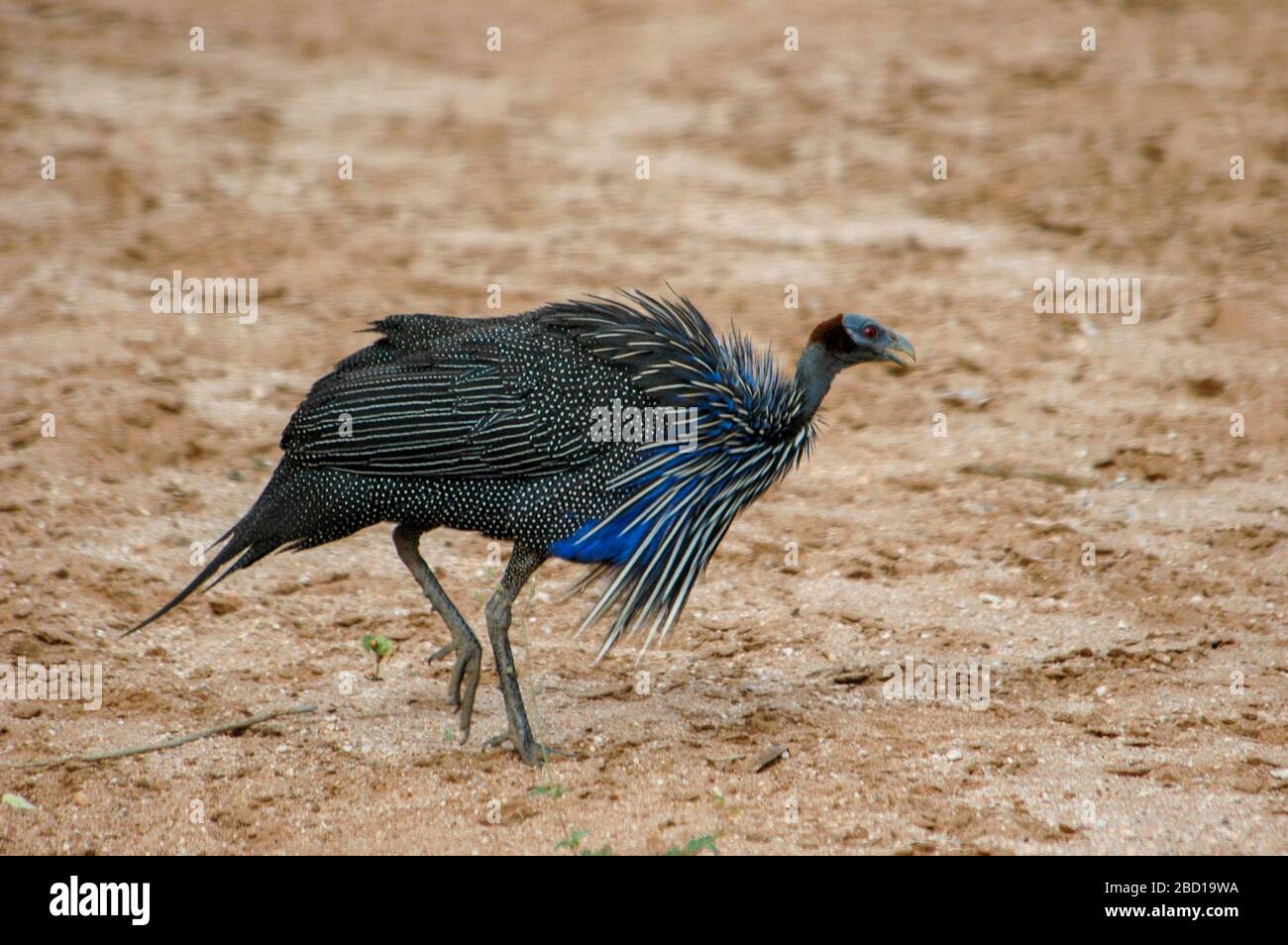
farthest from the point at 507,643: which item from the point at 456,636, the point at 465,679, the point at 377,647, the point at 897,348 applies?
the point at 897,348

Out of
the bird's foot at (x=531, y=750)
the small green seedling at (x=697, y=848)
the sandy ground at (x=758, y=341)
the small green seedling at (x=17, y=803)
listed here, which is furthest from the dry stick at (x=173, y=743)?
the small green seedling at (x=697, y=848)

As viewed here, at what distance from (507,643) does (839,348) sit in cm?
144

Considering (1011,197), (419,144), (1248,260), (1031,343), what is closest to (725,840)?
(1031,343)

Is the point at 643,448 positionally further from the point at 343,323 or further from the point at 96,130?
the point at 96,130

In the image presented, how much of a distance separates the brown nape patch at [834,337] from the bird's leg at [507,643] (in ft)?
3.85

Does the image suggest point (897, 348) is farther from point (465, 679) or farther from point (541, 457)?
point (465, 679)

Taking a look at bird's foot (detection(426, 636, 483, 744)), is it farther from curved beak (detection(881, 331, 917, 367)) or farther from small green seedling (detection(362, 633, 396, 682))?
curved beak (detection(881, 331, 917, 367))

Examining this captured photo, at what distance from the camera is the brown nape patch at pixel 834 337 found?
4.85m

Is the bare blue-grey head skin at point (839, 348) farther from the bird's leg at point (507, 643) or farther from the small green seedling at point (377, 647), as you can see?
the small green seedling at point (377, 647)

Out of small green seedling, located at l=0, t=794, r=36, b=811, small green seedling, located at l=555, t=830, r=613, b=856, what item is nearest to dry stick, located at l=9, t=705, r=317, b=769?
small green seedling, located at l=0, t=794, r=36, b=811

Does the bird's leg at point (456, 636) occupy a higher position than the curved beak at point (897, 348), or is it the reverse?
the curved beak at point (897, 348)

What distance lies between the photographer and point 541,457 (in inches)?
175

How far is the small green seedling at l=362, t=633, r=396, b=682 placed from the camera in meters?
4.96

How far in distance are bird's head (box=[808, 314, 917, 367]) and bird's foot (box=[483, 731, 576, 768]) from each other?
5.13ft
